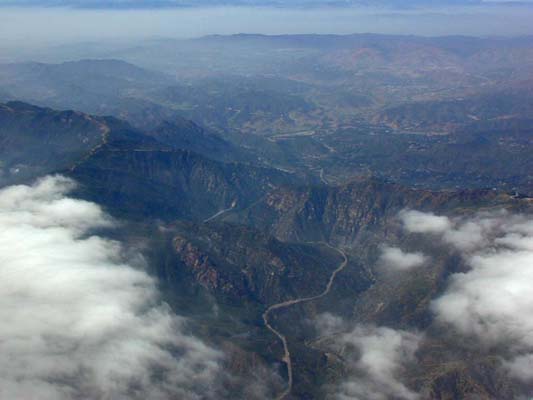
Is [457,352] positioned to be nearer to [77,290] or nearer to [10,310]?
[77,290]

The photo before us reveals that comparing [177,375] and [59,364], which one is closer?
[59,364]

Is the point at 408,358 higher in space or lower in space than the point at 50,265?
lower

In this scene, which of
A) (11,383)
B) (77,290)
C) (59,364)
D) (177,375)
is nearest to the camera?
(11,383)

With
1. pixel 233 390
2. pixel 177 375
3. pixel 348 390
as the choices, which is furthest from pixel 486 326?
pixel 177 375

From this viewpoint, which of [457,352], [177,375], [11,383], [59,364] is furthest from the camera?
[457,352]

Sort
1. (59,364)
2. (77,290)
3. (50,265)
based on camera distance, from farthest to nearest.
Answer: (50,265)
(77,290)
(59,364)

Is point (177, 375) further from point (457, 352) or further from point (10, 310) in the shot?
point (457, 352)

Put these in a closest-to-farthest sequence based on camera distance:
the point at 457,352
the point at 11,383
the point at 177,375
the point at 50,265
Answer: the point at 11,383, the point at 177,375, the point at 457,352, the point at 50,265

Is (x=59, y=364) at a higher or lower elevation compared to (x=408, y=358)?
higher

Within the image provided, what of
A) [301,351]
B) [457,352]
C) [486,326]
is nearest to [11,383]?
[301,351]
